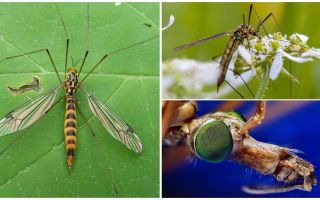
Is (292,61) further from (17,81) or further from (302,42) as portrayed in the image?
(17,81)

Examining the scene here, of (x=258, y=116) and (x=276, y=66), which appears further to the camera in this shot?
(x=258, y=116)

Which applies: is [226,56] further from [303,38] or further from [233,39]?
[303,38]

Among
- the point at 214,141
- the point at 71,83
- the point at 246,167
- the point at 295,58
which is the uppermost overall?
the point at 295,58

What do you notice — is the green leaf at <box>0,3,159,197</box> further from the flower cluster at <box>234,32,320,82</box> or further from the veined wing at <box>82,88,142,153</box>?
the flower cluster at <box>234,32,320,82</box>

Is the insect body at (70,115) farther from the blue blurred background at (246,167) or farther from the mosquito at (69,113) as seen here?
the blue blurred background at (246,167)

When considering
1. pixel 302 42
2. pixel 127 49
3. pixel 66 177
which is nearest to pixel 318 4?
pixel 302 42

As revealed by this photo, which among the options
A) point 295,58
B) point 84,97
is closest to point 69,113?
point 84,97

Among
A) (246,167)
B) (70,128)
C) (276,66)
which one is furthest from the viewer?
(246,167)
